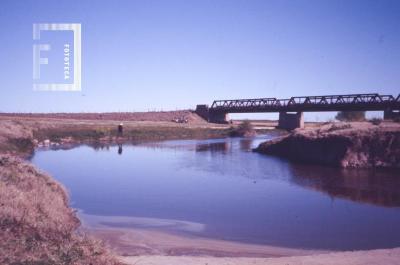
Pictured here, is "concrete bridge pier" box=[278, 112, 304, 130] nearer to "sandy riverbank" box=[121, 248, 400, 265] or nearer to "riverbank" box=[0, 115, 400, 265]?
"riverbank" box=[0, 115, 400, 265]

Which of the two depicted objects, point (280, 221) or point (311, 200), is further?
point (311, 200)

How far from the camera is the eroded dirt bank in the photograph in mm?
28953

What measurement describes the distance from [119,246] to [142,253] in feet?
3.18

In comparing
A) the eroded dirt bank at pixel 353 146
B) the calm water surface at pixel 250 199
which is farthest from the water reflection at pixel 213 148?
the calm water surface at pixel 250 199

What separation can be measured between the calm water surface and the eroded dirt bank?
1830 mm

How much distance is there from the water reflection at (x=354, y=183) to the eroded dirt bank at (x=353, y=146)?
1253mm

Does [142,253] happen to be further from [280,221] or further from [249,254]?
[280,221]

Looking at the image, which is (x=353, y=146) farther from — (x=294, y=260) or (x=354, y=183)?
(x=294, y=260)

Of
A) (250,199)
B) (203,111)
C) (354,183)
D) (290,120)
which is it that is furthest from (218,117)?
(250,199)

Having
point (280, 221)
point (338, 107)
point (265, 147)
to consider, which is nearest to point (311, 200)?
point (280, 221)

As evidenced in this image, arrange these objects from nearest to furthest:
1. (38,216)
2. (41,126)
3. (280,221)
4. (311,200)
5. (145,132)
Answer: (38,216)
(280,221)
(311,200)
(41,126)
(145,132)

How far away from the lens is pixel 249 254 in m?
→ 11.7

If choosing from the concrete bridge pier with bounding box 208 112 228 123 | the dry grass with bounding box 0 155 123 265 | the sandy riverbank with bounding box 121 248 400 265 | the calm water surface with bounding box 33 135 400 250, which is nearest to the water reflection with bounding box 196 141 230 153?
the calm water surface with bounding box 33 135 400 250

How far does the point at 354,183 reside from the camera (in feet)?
77.8
